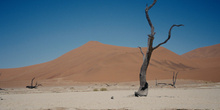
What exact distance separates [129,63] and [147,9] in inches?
1470

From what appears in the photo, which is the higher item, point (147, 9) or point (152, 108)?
point (147, 9)

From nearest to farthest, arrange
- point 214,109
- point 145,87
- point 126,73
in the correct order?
point 214,109, point 145,87, point 126,73

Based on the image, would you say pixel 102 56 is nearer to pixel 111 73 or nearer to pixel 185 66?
pixel 111 73

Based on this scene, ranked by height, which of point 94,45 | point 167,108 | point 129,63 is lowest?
point 167,108

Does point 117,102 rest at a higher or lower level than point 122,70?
lower

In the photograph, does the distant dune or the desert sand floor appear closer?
the desert sand floor

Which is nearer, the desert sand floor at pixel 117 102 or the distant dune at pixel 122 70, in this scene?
the desert sand floor at pixel 117 102

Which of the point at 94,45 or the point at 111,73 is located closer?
the point at 111,73

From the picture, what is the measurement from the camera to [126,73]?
40.7 metres

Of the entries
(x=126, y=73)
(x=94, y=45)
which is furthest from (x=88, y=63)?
(x=94, y=45)

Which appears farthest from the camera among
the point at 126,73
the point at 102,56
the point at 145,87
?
the point at 102,56

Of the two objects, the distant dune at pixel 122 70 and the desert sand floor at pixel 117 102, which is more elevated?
the distant dune at pixel 122 70

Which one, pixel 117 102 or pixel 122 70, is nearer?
pixel 117 102

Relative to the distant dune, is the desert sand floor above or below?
below
